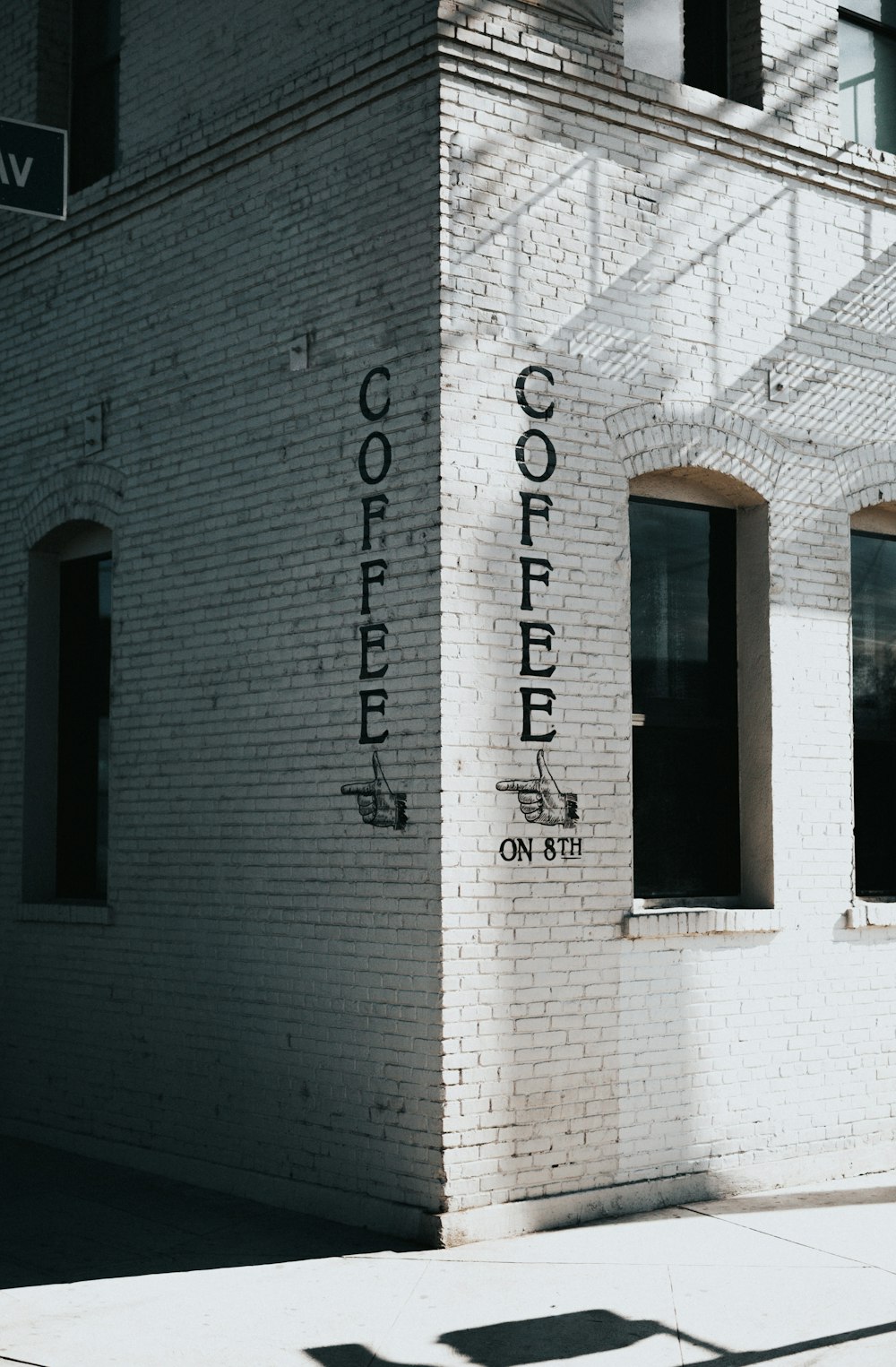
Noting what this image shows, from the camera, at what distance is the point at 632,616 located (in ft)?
29.3

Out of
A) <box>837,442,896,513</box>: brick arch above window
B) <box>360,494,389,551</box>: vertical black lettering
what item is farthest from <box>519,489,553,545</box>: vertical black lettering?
<box>837,442,896,513</box>: brick arch above window

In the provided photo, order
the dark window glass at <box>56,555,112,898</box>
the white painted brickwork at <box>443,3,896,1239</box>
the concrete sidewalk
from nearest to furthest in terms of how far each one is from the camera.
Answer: the concrete sidewalk < the white painted brickwork at <box>443,3,896,1239</box> < the dark window glass at <box>56,555,112,898</box>

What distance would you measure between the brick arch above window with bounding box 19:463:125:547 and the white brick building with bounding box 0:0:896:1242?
3 centimetres

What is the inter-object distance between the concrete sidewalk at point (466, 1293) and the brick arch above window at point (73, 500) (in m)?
4.32

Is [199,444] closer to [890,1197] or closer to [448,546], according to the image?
[448,546]

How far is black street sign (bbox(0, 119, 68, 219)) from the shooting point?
6.74 meters

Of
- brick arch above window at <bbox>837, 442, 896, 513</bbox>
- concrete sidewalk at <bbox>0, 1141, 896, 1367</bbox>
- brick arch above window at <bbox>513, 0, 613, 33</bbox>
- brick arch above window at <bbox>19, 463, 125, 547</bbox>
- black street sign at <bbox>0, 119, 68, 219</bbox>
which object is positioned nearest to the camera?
concrete sidewalk at <bbox>0, 1141, 896, 1367</bbox>

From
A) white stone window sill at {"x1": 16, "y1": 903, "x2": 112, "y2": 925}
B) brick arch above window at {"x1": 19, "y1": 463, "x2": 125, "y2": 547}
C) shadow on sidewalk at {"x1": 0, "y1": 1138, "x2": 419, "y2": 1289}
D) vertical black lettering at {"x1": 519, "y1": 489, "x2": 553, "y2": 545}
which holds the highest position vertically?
brick arch above window at {"x1": 19, "y1": 463, "x2": 125, "y2": 547}

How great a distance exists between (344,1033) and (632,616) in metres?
2.84

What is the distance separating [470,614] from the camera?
789 centimetres


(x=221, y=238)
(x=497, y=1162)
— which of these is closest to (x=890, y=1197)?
(x=497, y=1162)

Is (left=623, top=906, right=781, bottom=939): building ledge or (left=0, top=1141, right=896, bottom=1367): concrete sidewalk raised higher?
(left=623, top=906, right=781, bottom=939): building ledge

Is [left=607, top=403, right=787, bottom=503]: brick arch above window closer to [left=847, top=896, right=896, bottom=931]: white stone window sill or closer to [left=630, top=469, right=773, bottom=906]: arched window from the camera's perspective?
[left=630, top=469, right=773, bottom=906]: arched window

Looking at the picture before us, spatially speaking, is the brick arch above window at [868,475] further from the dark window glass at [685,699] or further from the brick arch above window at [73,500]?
the brick arch above window at [73,500]
